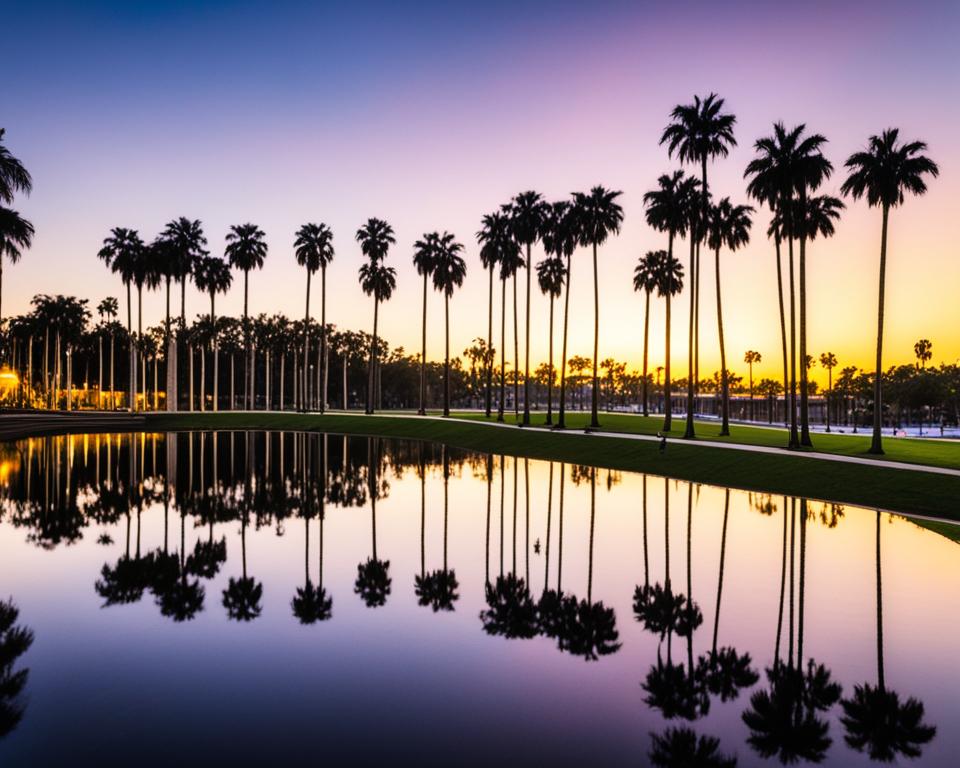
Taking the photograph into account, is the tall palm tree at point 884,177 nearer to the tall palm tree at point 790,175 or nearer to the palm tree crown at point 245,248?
the tall palm tree at point 790,175

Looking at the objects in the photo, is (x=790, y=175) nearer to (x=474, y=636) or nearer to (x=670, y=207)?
(x=670, y=207)

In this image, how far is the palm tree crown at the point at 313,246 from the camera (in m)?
86.7

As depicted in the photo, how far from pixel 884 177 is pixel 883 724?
36.1 meters

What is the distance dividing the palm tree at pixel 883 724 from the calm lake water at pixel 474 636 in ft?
0.11

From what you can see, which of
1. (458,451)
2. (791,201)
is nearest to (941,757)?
(791,201)

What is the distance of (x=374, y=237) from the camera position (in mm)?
85750

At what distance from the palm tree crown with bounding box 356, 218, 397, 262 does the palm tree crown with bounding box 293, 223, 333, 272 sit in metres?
4.78

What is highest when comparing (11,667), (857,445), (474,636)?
(857,445)

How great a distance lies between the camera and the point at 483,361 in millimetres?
181625

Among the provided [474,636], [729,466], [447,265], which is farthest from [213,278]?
[474,636]

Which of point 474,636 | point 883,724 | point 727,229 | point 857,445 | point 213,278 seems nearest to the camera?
point 883,724

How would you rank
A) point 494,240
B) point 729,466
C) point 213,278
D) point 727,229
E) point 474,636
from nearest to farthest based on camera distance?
point 474,636
point 729,466
point 727,229
point 494,240
point 213,278

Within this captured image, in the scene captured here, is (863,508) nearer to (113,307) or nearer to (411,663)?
(411,663)

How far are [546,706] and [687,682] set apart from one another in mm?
2116
